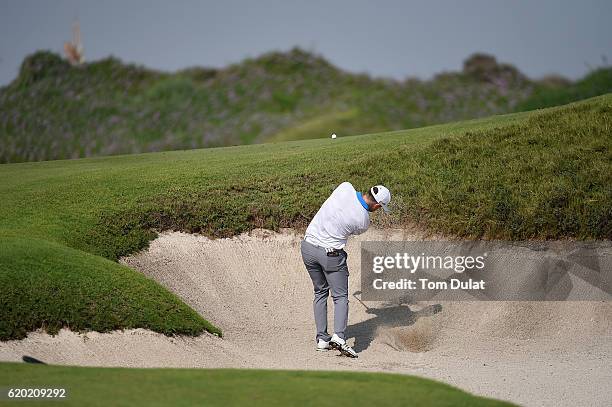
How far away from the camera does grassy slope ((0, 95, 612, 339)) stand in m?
14.3

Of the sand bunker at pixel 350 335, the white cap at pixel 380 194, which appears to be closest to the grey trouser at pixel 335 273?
the sand bunker at pixel 350 335

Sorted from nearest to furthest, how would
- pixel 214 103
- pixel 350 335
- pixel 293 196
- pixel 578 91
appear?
pixel 350 335
pixel 293 196
pixel 578 91
pixel 214 103

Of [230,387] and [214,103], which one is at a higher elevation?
[214,103]

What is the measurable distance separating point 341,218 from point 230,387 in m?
4.50

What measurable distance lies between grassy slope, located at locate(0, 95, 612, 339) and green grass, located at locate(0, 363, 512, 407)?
3887mm

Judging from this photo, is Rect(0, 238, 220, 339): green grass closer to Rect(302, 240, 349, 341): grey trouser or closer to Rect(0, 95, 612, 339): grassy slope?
Rect(0, 95, 612, 339): grassy slope

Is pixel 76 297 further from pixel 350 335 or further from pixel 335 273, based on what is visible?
pixel 350 335

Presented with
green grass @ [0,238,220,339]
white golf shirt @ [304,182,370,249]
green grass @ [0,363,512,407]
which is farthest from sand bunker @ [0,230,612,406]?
green grass @ [0,363,512,407]

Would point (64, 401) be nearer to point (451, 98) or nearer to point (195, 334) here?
point (195, 334)

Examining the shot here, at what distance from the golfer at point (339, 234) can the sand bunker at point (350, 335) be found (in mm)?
680

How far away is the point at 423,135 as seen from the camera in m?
24.5

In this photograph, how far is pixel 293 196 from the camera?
742 inches

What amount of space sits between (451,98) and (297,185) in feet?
116

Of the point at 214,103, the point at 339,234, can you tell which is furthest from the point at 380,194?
the point at 214,103
